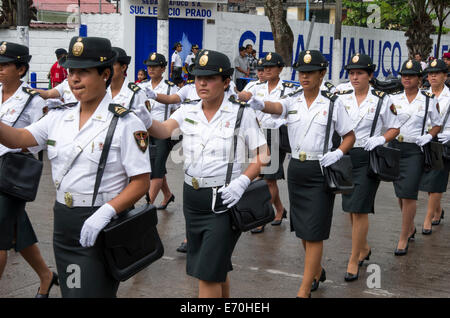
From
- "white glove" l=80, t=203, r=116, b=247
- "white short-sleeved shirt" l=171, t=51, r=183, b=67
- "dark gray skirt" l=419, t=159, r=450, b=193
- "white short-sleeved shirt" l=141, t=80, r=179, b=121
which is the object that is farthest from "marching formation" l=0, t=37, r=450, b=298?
"white short-sleeved shirt" l=171, t=51, r=183, b=67

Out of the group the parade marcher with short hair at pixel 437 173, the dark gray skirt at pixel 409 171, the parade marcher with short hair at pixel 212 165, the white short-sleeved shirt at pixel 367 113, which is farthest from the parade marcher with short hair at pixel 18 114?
the parade marcher with short hair at pixel 437 173

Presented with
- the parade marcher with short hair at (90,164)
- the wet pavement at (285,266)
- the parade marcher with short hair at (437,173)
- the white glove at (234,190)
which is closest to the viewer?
the parade marcher with short hair at (90,164)

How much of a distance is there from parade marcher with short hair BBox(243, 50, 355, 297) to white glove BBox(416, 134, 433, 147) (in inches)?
80.3

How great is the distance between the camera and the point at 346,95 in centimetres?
670

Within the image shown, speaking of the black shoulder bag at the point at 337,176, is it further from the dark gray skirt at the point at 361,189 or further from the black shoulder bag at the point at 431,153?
the black shoulder bag at the point at 431,153

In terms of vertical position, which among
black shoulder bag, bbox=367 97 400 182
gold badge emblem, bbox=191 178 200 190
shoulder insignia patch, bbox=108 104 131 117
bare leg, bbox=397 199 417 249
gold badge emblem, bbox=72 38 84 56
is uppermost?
gold badge emblem, bbox=72 38 84 56

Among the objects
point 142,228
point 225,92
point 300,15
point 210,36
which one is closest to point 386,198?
point 225,92

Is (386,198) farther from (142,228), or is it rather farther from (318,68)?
(142,228)

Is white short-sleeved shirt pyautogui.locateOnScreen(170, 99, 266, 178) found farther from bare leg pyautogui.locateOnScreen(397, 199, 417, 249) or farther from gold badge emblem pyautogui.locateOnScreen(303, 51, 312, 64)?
bare leg pyautogui.locateOnScreen(397, 199, 417, 249)

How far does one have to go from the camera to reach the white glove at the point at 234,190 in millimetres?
4391

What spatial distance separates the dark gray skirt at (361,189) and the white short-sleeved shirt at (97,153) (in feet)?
10.4

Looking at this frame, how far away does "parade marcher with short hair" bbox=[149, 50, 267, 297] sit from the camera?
4.46m

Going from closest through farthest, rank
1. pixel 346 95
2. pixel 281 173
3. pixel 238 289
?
pixel 238 289 → pixel 346 95 → pixel 281 173
